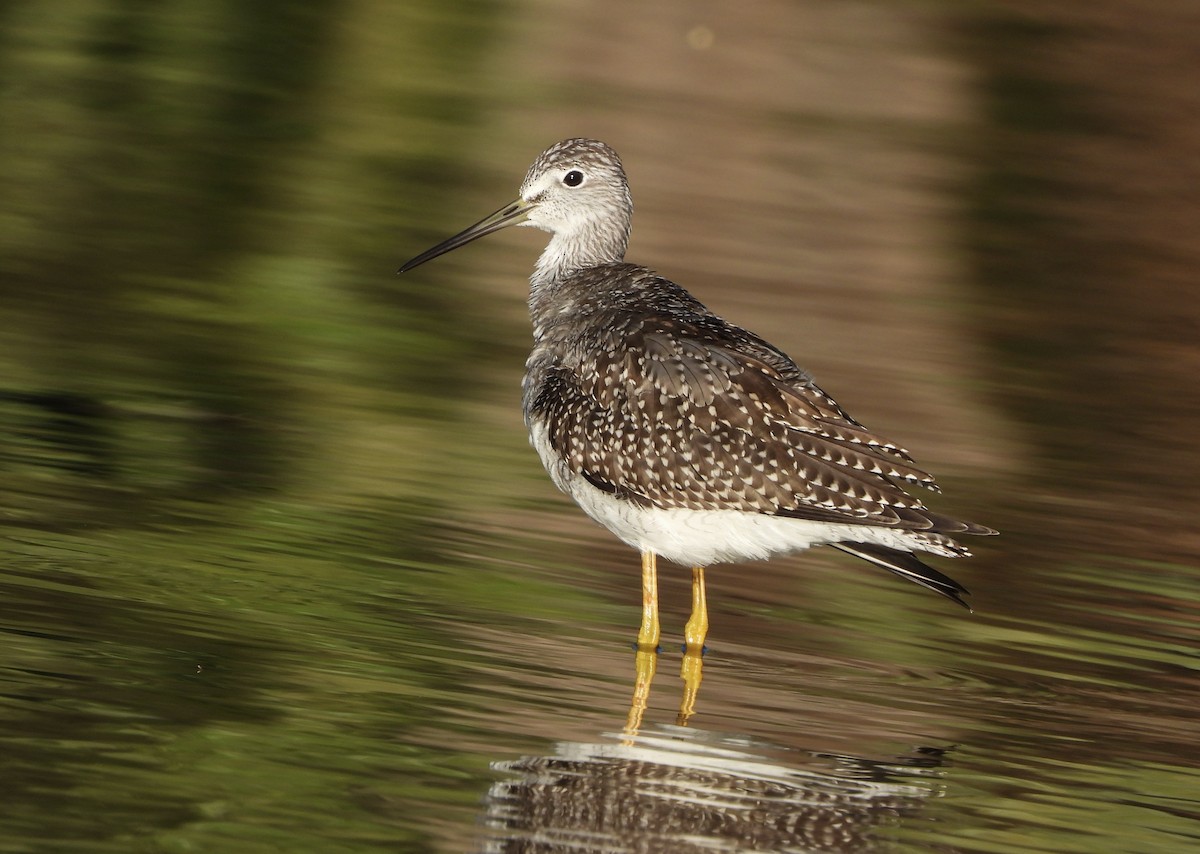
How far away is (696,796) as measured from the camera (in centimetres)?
827

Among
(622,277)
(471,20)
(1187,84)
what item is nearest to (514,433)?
(622,277)

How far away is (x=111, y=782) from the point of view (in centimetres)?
759

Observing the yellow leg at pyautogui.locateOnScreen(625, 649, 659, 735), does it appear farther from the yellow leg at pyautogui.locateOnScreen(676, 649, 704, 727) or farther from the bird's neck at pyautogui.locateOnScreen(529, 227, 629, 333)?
the bird's neck at pyautogui.locateOnScreen(529, 227, 629, 333)

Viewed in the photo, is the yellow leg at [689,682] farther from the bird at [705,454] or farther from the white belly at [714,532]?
the white belly at [714,532]

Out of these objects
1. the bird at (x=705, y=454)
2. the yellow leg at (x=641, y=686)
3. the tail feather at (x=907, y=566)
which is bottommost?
the yellow leg at (x=641, y=686)

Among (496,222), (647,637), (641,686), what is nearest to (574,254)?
(496,222)

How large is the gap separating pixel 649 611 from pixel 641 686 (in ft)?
2.86

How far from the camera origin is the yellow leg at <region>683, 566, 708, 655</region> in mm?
10805

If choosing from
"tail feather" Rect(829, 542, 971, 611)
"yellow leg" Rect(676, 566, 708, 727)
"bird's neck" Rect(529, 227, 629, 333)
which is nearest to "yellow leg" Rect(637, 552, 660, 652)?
"yellow leg" Rect(676, 566, 708, 727)

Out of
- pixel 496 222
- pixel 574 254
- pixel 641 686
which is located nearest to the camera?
pixel 641 686

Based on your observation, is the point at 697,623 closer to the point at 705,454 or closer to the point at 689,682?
the point at 689,682

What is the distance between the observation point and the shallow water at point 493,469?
326 inches

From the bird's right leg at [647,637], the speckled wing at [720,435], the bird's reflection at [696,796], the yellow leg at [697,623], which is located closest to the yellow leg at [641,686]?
the bird's right leg at [647,637]

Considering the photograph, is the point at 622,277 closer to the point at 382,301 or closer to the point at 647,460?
the point at 647,460
